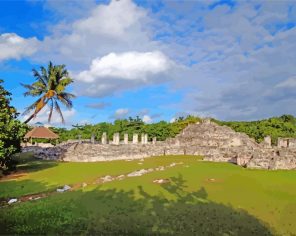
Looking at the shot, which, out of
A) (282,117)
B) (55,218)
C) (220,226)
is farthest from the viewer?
(282,117)

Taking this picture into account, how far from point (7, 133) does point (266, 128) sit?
47420mm

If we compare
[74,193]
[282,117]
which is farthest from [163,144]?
[282,117]

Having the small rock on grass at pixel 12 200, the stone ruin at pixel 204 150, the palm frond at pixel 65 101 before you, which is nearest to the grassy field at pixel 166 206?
the small rock on grass at pixel 12 200

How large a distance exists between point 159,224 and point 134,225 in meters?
1.03

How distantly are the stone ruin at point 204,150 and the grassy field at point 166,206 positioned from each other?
10.8 ft

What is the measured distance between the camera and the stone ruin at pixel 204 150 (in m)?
28.3

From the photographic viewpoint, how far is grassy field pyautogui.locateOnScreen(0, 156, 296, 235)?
14797mm

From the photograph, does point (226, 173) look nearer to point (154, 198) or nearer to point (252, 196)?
point (252, 196)

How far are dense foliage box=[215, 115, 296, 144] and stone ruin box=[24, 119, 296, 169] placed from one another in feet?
46.7

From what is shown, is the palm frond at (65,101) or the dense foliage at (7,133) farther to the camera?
the palm frond at (65,101)

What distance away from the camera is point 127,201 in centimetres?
1812

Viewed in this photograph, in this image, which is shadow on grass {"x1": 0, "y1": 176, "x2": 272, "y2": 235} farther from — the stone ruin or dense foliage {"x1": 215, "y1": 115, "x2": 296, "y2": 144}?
dense foliage {"x1": 215, "y1": 115, "x2": 296, "y2": 144}

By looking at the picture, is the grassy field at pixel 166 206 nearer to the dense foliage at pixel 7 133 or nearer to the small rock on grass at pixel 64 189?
the small rock on grass at pixel 64 189

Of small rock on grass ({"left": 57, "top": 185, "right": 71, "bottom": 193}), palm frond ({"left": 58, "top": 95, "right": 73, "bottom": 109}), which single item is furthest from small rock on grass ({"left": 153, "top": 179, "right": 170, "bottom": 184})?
palm frond ({"left": 58, "top": 95, "right": 73, "bottom": 109})
